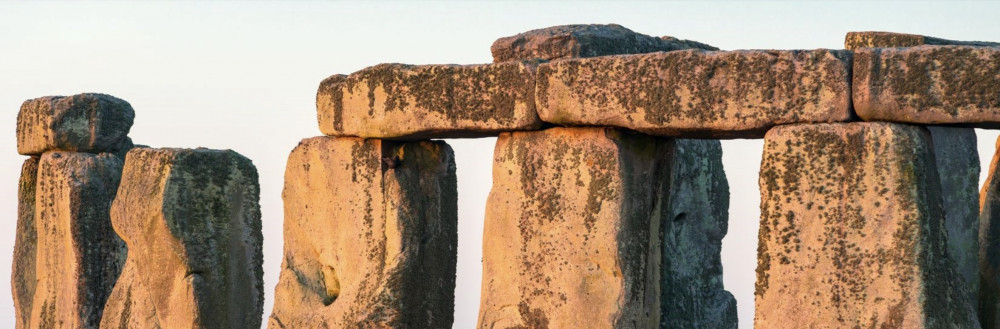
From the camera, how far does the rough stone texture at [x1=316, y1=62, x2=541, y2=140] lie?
32.0 ft

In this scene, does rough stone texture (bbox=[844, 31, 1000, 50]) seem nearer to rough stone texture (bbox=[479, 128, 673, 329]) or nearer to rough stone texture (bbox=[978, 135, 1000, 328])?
rough stone texture (bbox=[978, 135, 1000, 328])

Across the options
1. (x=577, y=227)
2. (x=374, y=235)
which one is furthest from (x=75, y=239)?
(x=577, y=227)

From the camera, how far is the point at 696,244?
12.2 meters

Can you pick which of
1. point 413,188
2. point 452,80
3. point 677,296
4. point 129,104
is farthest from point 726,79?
point 129,104

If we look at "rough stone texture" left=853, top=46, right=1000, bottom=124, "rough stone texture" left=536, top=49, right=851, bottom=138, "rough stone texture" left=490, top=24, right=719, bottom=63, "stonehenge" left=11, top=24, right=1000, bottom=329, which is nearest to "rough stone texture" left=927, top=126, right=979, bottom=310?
"stonehenge" left=11, top=24, right=1000, bottom=329

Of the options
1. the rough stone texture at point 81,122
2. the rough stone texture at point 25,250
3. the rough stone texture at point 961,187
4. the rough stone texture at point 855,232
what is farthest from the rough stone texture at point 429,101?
the rough stone texture at point 25,250

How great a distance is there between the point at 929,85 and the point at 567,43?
2823mm

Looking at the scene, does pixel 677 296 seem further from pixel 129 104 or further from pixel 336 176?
pixel 129 104

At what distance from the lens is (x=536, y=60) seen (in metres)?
9.79

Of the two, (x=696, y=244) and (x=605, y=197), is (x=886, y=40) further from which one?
(x=605, y=197)

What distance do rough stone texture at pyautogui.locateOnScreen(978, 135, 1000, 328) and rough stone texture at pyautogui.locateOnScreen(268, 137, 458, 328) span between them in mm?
3064

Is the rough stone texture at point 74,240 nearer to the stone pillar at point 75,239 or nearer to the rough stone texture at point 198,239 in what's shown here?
the stone pillar at point 75,239

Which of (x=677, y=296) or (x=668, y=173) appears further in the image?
(x=677, y=296)

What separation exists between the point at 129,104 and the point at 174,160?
8.57 ft
